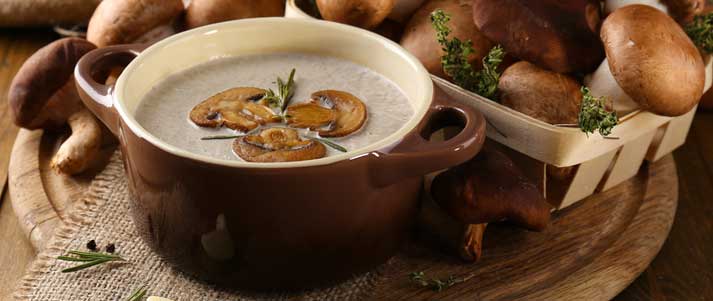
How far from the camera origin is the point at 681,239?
158 centimetres

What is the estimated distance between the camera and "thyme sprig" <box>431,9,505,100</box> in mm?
1396

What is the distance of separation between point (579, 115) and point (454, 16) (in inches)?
13.0

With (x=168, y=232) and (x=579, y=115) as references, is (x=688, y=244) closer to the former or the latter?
(x=579, y=115)

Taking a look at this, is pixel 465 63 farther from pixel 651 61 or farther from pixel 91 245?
pixel 91 245

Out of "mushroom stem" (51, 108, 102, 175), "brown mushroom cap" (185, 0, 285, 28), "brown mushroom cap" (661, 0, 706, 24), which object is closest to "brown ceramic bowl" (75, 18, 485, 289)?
"mushroom stem" (51, 108, 102, 175)

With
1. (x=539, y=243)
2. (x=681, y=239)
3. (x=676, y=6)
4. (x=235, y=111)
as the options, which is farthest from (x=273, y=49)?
(x=681, y=239)

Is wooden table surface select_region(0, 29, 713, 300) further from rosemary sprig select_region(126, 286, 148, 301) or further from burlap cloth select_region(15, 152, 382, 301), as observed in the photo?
rosemary sprig select_region(126, 286, 148, 301)

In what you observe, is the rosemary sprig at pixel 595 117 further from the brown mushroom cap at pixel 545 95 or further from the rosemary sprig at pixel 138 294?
the rosemary sprig at pixel 138 294

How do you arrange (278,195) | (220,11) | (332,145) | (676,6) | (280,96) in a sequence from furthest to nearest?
(220,11) → (676,6) → (280,96) → (332,145) → (278,195)

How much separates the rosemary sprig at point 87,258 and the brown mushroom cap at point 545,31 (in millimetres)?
736

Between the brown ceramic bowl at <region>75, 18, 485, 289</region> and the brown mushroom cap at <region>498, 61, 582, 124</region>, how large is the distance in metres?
0.17

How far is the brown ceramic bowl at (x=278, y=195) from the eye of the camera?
3.71ft

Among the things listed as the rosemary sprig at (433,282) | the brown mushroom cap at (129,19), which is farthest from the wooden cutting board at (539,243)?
the brown mushroom cap at (129,19)

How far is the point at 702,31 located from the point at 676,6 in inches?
3.0
